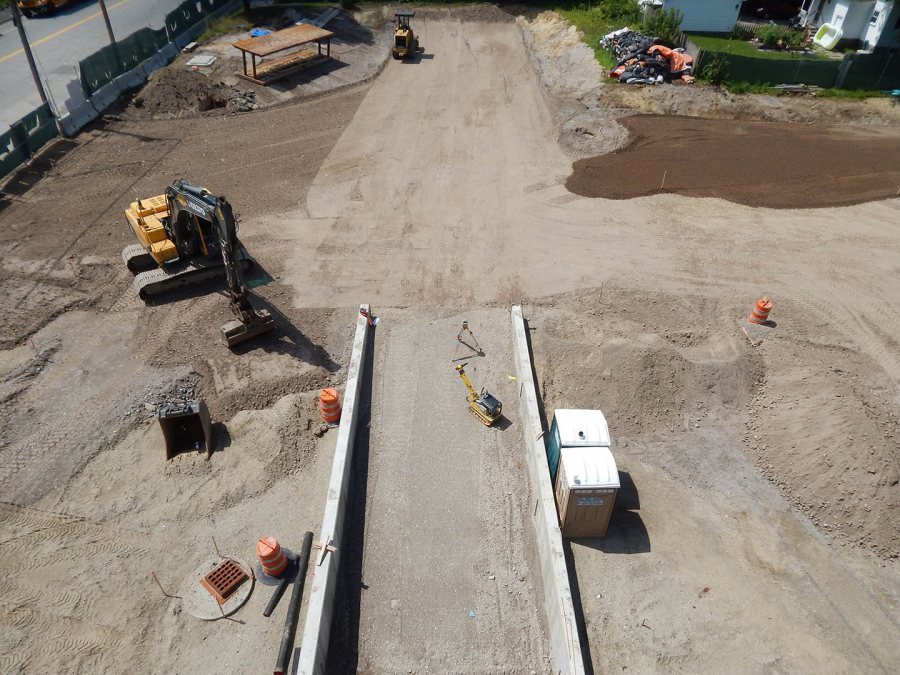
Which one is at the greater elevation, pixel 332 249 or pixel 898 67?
pixel 898 67

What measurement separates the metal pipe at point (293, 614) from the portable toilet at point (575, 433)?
4549mm

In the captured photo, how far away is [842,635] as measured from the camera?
31.3 ft

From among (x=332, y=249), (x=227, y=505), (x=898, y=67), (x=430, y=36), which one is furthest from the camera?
(x=430, y=36)

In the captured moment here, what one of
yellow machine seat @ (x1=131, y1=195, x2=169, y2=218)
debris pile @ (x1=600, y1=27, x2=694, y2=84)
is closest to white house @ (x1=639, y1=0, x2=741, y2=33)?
debris pile @ (x1=600, y1=27, x2=694, y2=84)

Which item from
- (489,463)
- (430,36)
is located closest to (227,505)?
(489,463)

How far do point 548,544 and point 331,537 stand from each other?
354cm

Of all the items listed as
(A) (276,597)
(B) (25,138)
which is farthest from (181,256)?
(B) (25,138)

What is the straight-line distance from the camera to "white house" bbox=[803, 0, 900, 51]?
99.6 feet

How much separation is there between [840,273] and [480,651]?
1477cm

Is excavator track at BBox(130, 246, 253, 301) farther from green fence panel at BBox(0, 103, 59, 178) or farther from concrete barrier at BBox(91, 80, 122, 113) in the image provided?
concrete barrier at BBox(91, 80, 122, 113)

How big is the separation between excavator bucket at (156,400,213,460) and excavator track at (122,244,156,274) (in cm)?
586

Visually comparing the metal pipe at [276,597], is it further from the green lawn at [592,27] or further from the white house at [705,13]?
the white house at [705,13]

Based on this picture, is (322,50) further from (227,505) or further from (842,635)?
(842,635)

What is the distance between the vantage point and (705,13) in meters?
33.3
